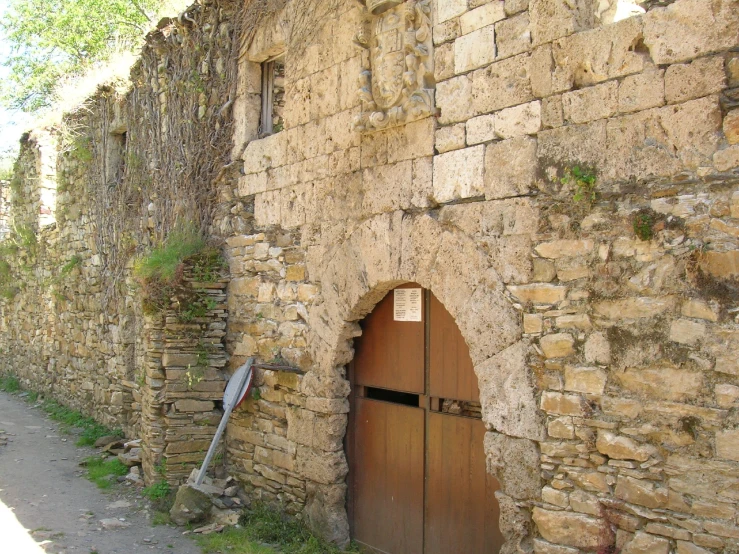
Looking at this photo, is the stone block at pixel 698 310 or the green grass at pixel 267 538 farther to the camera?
the green grass at pixel 267 538

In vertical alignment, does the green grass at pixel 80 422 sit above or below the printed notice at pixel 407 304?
below

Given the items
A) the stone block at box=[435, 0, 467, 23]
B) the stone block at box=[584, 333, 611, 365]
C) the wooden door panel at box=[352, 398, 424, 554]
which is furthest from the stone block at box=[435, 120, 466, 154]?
the wooden door panel at box=[352, 398, 424, 554]

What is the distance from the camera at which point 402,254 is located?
15.1 feet

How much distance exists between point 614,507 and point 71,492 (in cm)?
530

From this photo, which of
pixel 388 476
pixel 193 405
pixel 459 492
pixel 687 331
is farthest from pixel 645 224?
pixel 193 405

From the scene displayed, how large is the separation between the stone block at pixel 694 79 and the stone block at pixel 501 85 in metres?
0.78

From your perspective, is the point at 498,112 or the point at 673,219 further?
the point at 498,112

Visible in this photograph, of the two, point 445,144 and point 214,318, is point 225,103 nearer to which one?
point 214,318

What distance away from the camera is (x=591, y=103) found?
3545 mm

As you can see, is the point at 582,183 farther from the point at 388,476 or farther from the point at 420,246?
the point at 388,476

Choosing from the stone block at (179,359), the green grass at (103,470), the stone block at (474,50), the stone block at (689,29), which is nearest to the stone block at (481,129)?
the stone block at (474,50)

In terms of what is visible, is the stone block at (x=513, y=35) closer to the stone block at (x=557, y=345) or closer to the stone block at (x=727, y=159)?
the stone block at (x=727, y=159)

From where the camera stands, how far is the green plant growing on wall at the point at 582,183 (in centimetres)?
351

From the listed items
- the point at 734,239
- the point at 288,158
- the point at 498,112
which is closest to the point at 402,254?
the point at 498,112
